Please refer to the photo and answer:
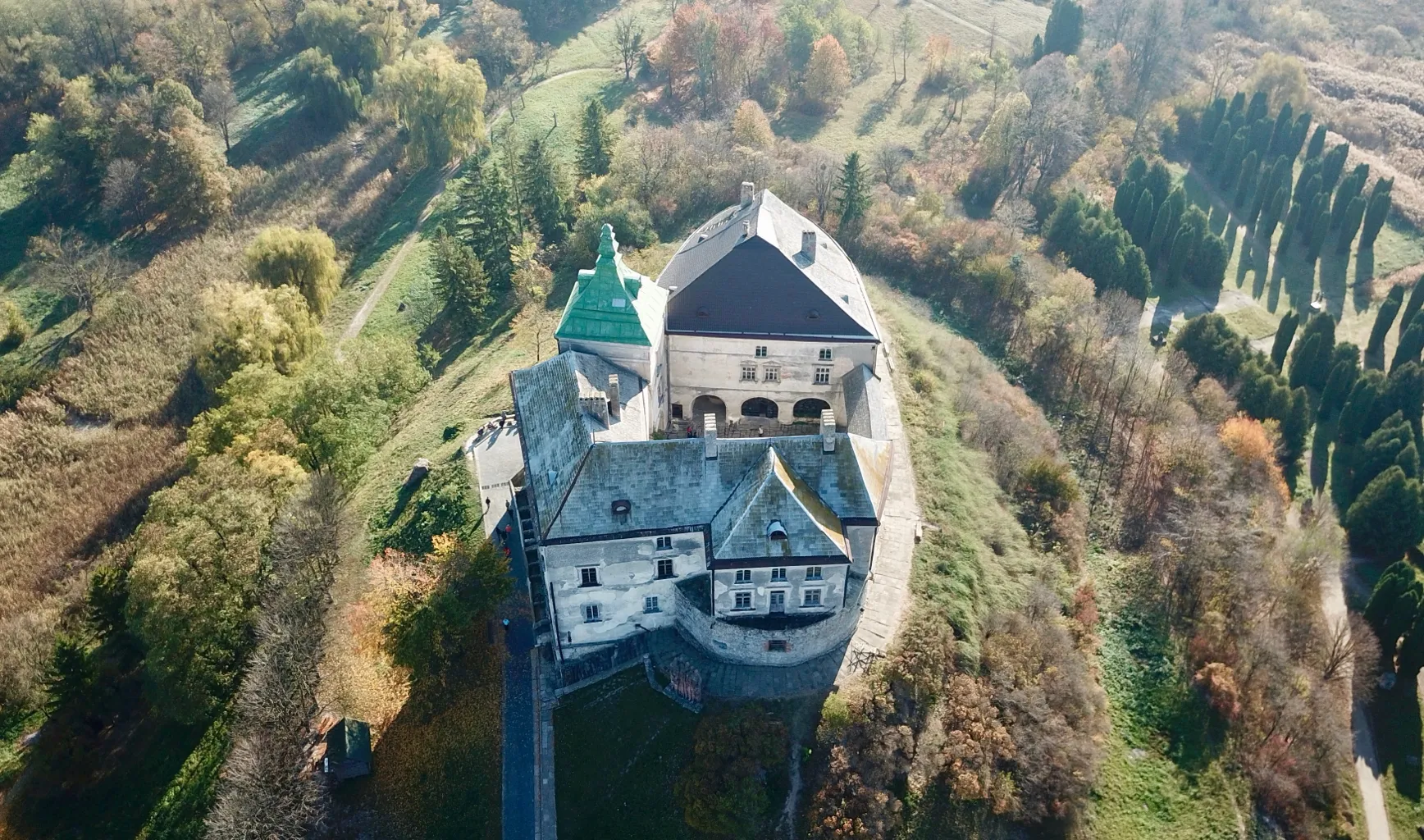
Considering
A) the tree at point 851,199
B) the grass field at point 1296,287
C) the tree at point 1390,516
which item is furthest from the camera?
the grass field at point 1296,287

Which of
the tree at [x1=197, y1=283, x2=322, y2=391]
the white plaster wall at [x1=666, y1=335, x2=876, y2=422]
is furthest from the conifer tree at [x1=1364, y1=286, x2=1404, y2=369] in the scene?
the tree at [x1=197, y1=283, x2=322, y2=391]

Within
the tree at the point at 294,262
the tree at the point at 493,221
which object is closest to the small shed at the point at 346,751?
the tree at the point at 294,262

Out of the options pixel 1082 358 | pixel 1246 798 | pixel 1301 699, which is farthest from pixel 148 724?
pixel 1082 358

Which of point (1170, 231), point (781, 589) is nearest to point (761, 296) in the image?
point (781, 589)

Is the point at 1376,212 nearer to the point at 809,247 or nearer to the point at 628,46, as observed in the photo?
the point at 809,247

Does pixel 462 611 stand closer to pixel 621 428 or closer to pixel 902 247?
pixel 621 428

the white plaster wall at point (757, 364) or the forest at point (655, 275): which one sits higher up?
the white plaster wall at point (757, 364)

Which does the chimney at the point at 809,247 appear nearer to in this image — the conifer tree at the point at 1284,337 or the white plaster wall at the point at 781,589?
the white plaster wall at the point at 781,589

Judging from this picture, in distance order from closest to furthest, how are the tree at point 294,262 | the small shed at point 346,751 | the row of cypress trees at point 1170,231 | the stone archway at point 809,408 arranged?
the small shed at point 346,751 → the stone archway at point 809,408 → the tree at point 294,262 → the row of cypress trees at point 1170,231
